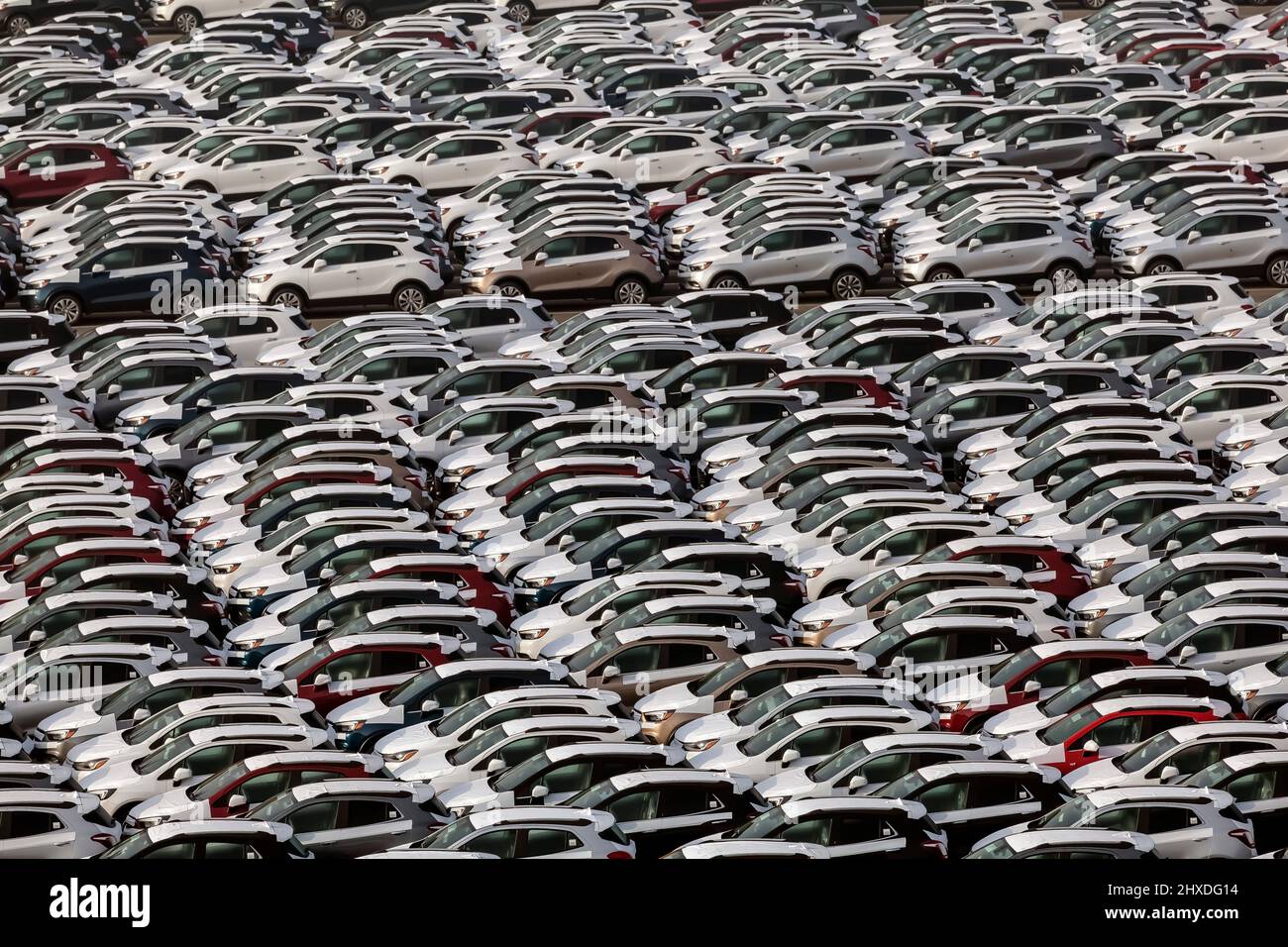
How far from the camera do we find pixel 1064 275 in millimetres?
39531

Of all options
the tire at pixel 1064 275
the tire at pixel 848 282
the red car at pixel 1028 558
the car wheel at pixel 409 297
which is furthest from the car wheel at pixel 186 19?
the red car at pixel 1028 558

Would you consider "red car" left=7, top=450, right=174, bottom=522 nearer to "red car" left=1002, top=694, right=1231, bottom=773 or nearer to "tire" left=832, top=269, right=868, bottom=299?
"red car" left=1002, top=694, right=1231, bottom=773

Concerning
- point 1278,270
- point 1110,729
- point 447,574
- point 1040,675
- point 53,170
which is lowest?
point 1110,729

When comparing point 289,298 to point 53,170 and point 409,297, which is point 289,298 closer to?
point 409,297

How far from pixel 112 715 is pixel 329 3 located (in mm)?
Answer: 33380

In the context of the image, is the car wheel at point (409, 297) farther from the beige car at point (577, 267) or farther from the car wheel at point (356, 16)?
the car wheel at point (356, 16)

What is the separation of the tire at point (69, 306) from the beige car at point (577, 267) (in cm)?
649

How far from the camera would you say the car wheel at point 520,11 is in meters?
55.2

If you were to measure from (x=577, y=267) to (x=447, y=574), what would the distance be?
1208 centimetres

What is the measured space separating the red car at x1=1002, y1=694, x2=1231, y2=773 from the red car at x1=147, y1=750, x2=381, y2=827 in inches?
282

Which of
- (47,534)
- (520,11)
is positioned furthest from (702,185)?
(47,534)

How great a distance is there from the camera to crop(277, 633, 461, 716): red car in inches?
1017

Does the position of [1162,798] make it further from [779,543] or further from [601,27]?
[601,27]
